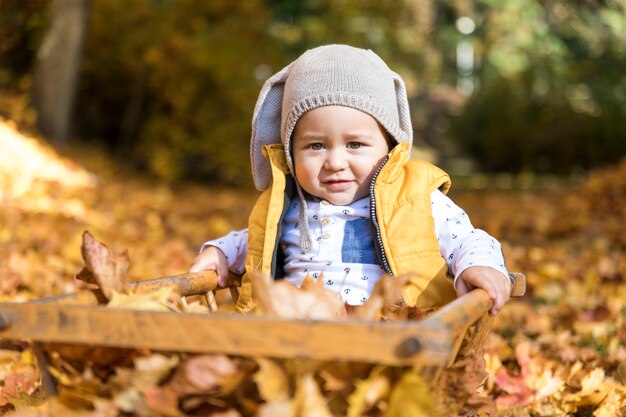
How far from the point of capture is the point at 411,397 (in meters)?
1.46

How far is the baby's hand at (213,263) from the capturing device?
2611 millimetres

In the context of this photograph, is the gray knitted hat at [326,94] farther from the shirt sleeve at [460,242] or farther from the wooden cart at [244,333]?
the wooden cart at [244,333]

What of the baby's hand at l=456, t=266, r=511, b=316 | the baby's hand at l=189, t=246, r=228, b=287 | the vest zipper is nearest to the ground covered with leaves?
the baby's hand at l=456, t=266, r=511, b=316

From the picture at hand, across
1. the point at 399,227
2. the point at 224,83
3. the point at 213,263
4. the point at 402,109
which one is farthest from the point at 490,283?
the point at 224,83

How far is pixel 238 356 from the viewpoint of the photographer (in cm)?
155

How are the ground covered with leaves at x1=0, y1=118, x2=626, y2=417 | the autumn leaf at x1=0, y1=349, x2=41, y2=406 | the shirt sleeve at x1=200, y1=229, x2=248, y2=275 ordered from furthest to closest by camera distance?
1. the shirt sleeve at x1=200, y1=229, x2=248, y2=275
2. the autumn leaf at x1=0, y1=349, x2=41, y2=406
3. the ground covered with leaves at x1=0, y1=118, x2=626, y2=417

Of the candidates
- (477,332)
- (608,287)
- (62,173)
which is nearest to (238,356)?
(477,332)

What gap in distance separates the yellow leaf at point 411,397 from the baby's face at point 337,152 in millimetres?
1095

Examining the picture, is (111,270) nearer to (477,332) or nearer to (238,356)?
(238,356)

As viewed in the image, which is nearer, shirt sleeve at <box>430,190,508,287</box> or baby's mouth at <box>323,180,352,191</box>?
shirt sleeve at <box>430,190,508,287</box>

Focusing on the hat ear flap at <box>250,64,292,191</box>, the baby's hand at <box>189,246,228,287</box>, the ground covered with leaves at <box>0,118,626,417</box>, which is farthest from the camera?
the hat ear flap at <box>250,64,292,191</box>

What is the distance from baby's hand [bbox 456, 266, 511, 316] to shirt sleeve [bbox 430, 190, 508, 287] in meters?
0.03

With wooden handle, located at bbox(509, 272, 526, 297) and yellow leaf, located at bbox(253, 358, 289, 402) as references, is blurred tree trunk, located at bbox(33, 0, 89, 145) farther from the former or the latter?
yellow leaf, located at bbox(253, 358, 289, 402)

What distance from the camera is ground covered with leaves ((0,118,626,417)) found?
4.96ft
